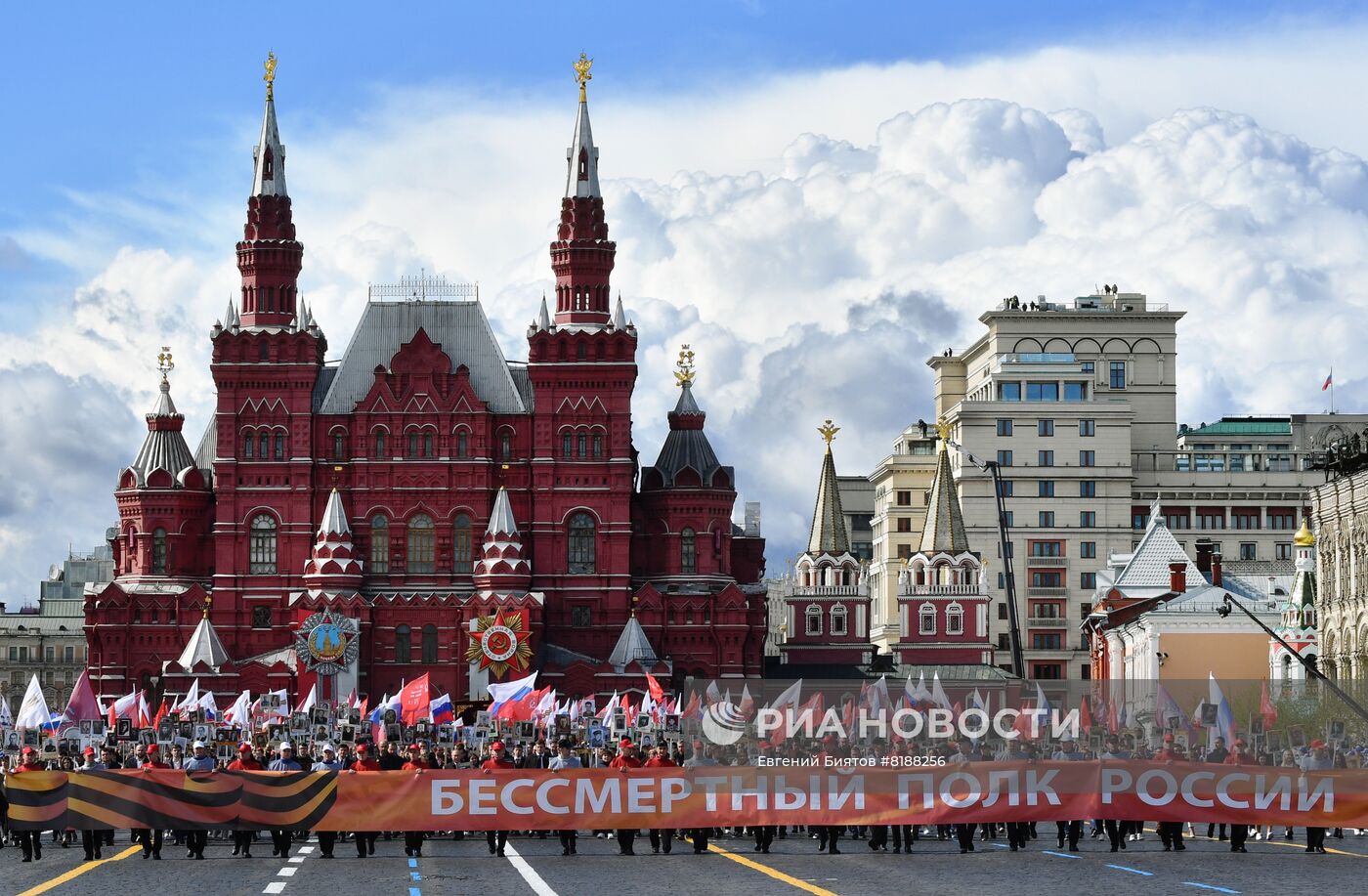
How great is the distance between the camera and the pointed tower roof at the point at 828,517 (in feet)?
463

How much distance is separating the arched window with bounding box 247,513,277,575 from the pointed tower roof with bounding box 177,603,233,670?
461 centimetres

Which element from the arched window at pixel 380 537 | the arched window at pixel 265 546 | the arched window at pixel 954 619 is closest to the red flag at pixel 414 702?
the arched window at pixel 380 537

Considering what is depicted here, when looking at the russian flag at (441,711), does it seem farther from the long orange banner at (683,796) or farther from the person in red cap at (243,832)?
the long orange banner at (683,796)

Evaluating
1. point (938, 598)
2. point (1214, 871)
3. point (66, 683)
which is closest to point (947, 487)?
point (938, 598)

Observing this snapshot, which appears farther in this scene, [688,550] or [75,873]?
[688,550]

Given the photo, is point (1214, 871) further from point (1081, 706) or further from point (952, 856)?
point (1081, 706)

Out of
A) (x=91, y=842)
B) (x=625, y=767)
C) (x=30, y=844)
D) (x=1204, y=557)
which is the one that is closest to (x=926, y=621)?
(x=1204, y=557)

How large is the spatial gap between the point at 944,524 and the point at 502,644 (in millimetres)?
34536

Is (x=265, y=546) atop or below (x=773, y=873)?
atop

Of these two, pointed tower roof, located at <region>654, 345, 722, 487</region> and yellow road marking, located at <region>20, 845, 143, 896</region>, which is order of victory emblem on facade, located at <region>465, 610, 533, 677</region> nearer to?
pointed tower roof, located at <region>654, 345, 722, 487</region>

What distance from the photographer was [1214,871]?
36656 mm

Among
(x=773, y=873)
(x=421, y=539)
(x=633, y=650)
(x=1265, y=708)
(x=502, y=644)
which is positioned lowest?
(x=773, y=873)

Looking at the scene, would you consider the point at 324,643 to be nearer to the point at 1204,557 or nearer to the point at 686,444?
the point at 686,444

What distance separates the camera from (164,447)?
404ft
